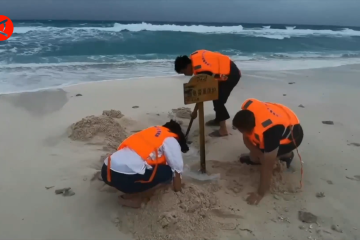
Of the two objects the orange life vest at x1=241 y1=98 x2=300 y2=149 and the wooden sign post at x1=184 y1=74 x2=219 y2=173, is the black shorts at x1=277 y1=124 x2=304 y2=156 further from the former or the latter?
the wooden sign post at x1=184 y1=74 x2=219 y2=173

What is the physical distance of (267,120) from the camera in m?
2.64

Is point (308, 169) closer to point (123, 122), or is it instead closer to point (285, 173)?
point (285, 173)

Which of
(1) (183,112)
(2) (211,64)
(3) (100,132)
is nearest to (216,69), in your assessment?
(2) (211,64)

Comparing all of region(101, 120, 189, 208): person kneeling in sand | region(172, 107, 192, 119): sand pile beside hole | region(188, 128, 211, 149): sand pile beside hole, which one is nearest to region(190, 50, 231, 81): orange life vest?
region(188, 128, 211, 149): sand pile beside hole

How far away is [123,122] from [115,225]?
195cm

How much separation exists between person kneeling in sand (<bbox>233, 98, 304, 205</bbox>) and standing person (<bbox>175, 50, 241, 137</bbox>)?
900 millimetres

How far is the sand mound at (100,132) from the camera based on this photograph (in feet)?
11.9

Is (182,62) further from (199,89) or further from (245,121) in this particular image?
(245,121)

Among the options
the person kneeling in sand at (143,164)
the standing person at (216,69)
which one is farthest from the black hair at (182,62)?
the person kneeling in sand at (143,164)

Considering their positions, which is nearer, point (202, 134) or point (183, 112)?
point (202, 134)

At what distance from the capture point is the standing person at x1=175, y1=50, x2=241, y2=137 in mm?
3508

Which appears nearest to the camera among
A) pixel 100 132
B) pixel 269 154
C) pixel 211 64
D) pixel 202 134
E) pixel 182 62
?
pixel 269 154

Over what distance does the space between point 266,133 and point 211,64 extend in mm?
1294

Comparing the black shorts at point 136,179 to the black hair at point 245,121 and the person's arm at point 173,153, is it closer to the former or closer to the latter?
the person's arm at point 173,153
